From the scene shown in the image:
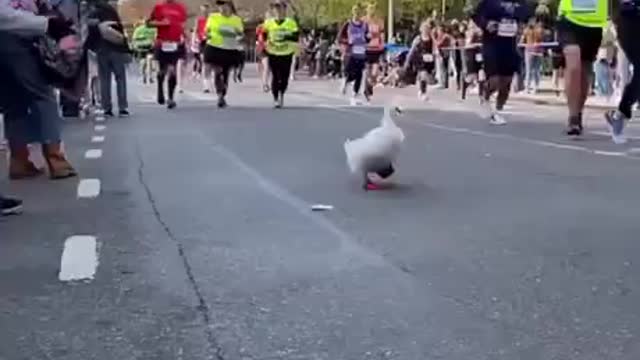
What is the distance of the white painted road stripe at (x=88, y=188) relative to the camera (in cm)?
856

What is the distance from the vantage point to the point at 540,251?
→ 6152 mm

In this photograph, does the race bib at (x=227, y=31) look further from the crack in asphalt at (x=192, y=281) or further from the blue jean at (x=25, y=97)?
the crack in asphalt at (x=192, y=281)

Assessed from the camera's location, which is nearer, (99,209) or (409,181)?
(99,209)

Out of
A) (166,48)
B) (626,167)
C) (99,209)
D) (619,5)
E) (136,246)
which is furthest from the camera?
(166,48)

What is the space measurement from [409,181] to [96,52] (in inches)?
395

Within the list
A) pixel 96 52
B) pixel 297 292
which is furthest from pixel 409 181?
pixel 96 52

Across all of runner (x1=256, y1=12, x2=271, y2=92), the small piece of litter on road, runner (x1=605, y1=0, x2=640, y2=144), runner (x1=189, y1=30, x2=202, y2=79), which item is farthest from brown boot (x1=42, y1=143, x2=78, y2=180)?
runner (x1=189, y1=30, x2=202, y2=79)

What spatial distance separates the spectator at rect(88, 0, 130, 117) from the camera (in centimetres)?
1741

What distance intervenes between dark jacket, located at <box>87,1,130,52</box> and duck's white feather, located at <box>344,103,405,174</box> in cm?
879

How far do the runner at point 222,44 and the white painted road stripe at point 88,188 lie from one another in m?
11.5

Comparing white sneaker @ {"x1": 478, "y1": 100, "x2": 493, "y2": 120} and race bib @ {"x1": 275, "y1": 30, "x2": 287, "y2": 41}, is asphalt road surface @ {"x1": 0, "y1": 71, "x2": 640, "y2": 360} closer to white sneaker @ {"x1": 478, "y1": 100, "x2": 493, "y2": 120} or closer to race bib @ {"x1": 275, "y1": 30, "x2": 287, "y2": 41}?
white sneaker @ {"x1": 478, "y1": 100, "x2": 493, "y2": 120}

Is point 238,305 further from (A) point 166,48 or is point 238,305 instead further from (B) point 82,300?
(A) point 166,48

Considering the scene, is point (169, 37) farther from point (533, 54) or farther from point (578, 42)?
point (533, 54)

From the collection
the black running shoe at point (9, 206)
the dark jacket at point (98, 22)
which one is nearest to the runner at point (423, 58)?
the dark jacket at point (98, 22)
